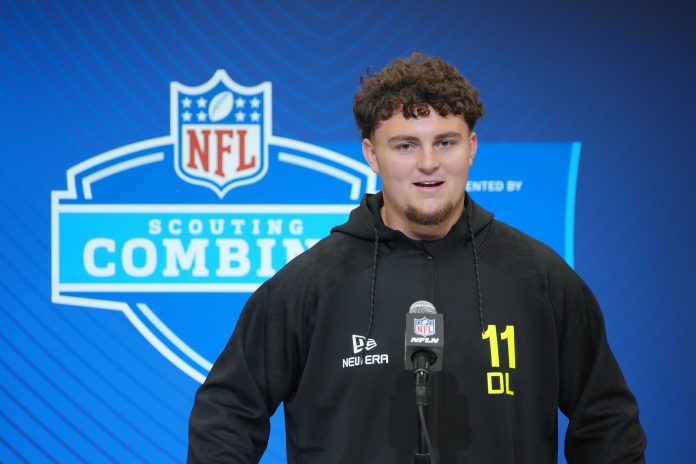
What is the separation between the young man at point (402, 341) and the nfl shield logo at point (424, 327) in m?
0.24

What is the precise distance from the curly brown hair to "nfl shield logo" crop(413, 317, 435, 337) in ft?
1.47

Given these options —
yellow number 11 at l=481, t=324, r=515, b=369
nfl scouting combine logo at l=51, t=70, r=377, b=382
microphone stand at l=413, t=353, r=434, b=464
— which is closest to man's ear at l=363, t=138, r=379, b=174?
yellow number 11 at l=481, t=324, r=515, b=369

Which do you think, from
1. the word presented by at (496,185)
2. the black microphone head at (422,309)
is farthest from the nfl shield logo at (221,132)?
the black microphone head at (422,309)

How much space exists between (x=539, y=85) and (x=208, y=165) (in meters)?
1.16

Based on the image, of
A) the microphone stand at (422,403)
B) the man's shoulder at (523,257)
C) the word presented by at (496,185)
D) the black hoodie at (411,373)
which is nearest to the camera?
the microphone stand at (422,403)

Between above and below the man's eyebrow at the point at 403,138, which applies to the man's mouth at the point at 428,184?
below

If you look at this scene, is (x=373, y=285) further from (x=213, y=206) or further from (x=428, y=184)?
(x=213, y=206)

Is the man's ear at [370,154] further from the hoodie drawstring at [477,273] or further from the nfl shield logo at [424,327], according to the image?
the nfl shield logo at [424,327]

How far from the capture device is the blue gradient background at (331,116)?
2949 millimetres

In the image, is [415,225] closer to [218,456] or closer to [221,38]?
[218,456]

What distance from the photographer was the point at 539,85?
296cm

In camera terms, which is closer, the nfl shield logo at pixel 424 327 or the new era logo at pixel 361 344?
the nfl shield logo at pixel 424 327

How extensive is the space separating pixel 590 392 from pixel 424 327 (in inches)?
18.0

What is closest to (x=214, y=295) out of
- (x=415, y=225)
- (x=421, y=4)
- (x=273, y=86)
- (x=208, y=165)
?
(x=208, y=165)
